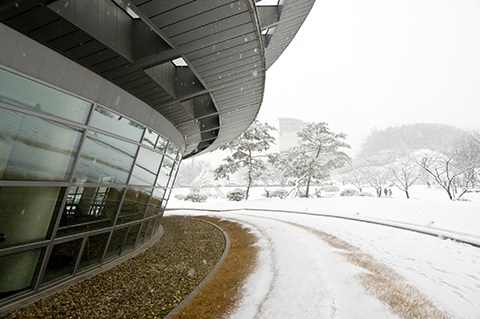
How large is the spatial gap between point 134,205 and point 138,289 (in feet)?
8.43

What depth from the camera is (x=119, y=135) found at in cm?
604

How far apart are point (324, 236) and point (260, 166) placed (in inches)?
879

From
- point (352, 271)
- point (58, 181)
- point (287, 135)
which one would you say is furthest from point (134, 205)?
point (287, 135)

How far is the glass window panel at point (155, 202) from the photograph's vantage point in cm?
850

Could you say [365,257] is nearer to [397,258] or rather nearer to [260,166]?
[397,258]

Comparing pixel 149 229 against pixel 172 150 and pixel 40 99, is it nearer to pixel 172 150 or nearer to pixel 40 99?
pixel 172 150

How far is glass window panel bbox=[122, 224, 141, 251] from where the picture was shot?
7602mm

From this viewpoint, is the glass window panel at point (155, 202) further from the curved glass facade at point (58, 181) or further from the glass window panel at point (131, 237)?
the curved glass facade at point (58, 181)

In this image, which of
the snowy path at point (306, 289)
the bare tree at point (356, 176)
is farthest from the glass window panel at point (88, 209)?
the bare tree at point (356, 176)

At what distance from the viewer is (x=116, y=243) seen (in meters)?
6.98

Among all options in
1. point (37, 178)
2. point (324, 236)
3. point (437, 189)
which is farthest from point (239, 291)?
point (437, 189)

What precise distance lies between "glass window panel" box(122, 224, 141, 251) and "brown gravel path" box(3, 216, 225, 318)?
50cm

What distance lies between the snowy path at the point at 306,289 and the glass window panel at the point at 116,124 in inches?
198

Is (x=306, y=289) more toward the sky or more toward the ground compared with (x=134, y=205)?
more toward the ground
